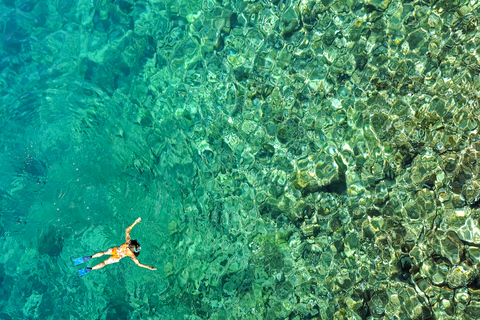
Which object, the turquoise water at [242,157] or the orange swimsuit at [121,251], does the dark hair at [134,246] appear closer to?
the orange swimsuit at [121,251]

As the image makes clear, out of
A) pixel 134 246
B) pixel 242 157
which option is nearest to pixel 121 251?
pixel 134 246

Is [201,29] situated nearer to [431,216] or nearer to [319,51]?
[319,51]

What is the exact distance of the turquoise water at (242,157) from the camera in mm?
4742

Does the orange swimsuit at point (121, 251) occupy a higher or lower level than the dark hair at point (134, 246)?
lower

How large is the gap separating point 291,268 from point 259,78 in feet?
9.54

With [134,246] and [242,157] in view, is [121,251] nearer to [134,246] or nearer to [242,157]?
[134,246]

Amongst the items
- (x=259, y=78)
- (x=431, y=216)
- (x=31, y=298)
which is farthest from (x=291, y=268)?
(x=31, y=298)

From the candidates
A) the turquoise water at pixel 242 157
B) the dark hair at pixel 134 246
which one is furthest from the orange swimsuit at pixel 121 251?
the turquoise water at pixel 242 157

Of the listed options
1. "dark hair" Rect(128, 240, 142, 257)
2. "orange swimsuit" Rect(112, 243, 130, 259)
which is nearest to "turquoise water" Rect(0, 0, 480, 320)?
"orange swimsuit" Rect(112, 243, 130, 259)

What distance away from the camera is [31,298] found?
21.8 feet

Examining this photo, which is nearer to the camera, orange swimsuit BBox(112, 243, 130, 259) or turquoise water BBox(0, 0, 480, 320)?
turquoise water BBox(0, 0, 480, 320)

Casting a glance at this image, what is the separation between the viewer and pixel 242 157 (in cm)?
560

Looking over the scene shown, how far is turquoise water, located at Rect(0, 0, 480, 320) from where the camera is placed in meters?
4.74

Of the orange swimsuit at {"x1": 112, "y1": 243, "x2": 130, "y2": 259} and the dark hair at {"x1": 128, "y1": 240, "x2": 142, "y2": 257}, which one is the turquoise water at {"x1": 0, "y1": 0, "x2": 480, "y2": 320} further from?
the dark hair at {"x1": 128, "y1": 240, "x2": 142, "y2": 257}
